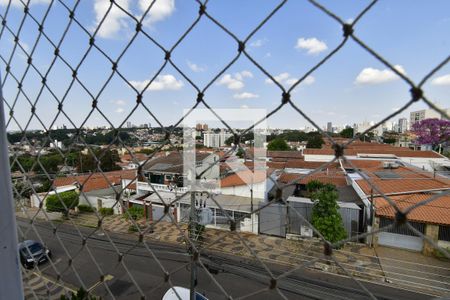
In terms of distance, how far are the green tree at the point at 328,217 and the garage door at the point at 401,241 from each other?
82cm

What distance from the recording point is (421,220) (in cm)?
425

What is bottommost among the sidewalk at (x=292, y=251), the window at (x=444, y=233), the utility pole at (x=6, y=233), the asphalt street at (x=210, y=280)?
the asphalt street at (x=210, y=280)

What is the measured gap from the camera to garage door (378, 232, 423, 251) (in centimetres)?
455

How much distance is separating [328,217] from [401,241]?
146cm

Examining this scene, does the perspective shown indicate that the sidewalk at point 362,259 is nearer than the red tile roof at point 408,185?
Yes

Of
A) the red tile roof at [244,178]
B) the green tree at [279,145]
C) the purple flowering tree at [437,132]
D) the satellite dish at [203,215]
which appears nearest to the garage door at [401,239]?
the purple flowering tree at [437,132]

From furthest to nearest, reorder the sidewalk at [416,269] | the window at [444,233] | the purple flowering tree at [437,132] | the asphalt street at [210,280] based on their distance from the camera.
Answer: the window at [444,233], the sidewalk at [416,269], the asphalt street at [210,280], the purple flowering tree at [437,132]

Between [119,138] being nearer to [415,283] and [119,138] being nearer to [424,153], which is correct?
[415,283]

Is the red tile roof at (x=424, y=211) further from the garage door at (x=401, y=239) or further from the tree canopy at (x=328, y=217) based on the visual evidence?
the tree canopy at (x=328, y=217)

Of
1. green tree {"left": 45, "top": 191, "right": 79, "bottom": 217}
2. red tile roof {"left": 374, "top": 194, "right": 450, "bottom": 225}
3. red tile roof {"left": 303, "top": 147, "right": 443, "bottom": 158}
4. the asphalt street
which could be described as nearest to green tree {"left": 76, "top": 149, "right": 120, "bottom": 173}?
green tree {"left": 45, "top": 191, "right": 79, "bottom": 217}

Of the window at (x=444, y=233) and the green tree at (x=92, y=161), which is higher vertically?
the green tree at (x=92, y=161)

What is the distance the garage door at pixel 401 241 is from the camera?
4.55 meters

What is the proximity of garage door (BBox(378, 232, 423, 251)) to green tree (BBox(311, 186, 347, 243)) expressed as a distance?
0.82 m

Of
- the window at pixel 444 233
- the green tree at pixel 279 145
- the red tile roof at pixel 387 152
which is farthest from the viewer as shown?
the green tree at pixel 279 145
